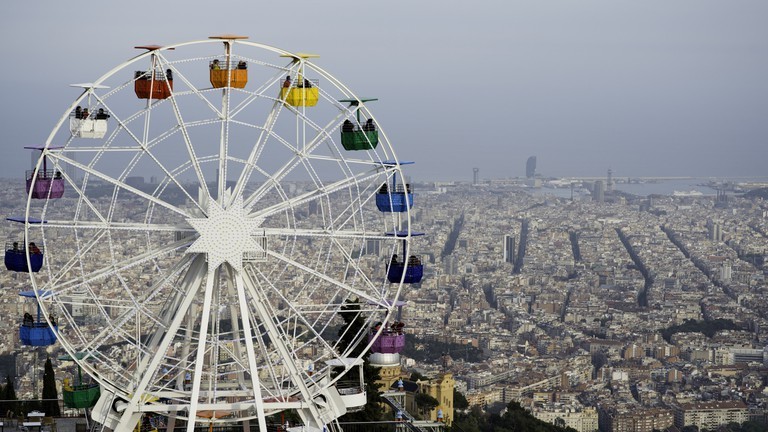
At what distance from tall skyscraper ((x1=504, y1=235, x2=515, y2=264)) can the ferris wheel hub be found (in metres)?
110

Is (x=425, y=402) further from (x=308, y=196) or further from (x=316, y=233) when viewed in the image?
(x=316, y=233)

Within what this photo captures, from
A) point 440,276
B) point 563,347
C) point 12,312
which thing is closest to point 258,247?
point 12,312

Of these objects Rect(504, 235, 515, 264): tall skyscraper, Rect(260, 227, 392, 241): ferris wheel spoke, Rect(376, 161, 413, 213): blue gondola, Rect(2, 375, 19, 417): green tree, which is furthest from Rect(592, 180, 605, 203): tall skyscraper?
Rect(260, 227, 392, 241): ferris wheel spoke

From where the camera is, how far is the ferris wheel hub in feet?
47.1

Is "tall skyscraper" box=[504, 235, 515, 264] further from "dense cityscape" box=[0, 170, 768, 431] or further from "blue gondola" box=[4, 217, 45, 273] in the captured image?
"blue gondola" box=[4, 217, 45, 273]

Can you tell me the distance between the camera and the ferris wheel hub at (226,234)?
1436 cm

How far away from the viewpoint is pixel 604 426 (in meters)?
66.7

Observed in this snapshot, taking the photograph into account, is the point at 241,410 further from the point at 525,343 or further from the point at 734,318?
the point at 734,318

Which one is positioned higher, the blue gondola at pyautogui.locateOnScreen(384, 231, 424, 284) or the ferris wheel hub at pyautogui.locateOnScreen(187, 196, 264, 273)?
the ferris wheel hub at pyautogui.locateOnScreen(187, 196, 264, 273)

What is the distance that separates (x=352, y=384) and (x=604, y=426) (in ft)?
165

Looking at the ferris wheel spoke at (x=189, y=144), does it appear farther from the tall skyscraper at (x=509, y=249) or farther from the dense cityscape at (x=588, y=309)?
the tall skyscraper at (x=509, y=249)

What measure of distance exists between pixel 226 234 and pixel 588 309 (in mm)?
90566

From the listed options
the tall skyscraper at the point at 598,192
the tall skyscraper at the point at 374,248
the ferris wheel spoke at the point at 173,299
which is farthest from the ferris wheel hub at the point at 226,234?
the tall skyscraper at the point at 598,192

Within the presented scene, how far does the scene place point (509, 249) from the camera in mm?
127812
